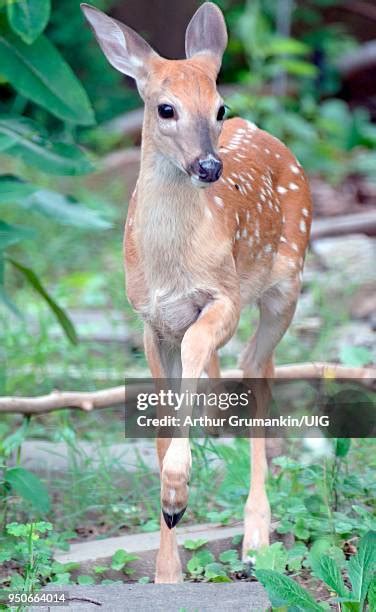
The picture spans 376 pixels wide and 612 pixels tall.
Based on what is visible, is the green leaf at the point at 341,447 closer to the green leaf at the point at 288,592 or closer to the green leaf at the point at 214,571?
the green leaf at the point at 214,571

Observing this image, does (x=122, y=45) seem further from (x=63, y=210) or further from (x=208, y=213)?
(x=63, y=210)

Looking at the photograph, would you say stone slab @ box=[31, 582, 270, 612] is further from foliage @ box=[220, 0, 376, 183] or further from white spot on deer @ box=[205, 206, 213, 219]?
foliage @ box=[220, 0, 376, 183]

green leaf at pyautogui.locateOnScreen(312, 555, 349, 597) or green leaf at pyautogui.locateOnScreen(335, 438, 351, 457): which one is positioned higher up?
green leaf at pyautogui.locateOnScreen(335, 438, 351, 457)

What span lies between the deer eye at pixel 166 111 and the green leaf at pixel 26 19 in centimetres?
173

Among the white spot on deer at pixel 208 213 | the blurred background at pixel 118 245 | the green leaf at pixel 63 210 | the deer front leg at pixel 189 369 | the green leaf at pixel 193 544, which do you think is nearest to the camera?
the deer front leg at pixel 189 369

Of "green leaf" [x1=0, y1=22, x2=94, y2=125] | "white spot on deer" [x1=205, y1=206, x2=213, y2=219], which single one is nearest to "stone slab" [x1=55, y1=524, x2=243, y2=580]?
"white spot on deer" [x1=205, y1=206, x2=213, y2=219]

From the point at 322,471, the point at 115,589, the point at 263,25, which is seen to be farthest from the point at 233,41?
the point at 115,589

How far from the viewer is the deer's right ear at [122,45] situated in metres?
4.14

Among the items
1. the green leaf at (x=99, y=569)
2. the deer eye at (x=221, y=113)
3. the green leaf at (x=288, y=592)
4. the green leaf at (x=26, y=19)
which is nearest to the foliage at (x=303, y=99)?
the green leaf at (x=26, y=19)

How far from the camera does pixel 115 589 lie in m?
3.76

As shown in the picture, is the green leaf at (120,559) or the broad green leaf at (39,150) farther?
the broad green leaf at (39,150)

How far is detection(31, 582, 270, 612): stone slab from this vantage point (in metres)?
3.62

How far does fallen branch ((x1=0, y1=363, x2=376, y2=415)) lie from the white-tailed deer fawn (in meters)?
0.65

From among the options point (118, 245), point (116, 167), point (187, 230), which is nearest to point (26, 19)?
point (187, 230)
